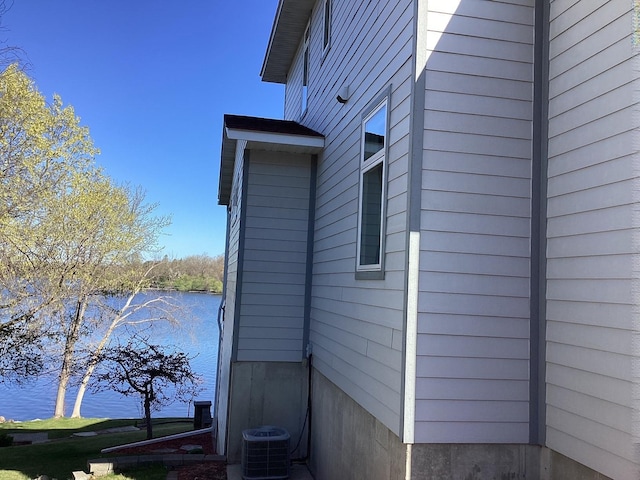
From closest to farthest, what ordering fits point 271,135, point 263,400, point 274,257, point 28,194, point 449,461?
1. point 449,461
2. point 271,135
3. point 263,400
4. point 274,257
5. point 28,194

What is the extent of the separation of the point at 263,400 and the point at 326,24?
17.8 ft

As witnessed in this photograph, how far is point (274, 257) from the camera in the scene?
7.04 m

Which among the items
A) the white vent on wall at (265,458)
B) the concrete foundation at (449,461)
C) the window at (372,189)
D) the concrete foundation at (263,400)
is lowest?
the white vent on wall at (265,458)

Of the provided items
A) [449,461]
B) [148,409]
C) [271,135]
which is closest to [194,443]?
[148,409]

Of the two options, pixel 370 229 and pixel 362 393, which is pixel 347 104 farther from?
pixel 362 393

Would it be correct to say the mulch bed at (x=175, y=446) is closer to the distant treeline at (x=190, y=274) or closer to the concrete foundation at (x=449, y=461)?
the concrete foundation at (x=449, y=461)

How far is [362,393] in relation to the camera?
439 centimetres

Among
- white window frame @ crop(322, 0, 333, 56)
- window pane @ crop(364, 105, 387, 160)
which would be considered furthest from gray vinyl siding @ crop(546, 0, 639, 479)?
white window frame @ crop(322, 0, 333, 56)

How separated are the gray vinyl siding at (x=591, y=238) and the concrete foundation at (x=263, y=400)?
13.5 ft

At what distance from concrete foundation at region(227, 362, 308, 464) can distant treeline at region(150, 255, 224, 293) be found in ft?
47.0

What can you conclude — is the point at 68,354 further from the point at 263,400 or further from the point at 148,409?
the point at 263,400

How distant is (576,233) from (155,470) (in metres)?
5.99

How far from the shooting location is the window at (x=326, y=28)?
22.8ft

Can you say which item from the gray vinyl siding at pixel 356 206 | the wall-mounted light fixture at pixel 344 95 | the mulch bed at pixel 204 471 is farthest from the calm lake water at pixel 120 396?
the wall-mounted light fixture at pixel 344 95
